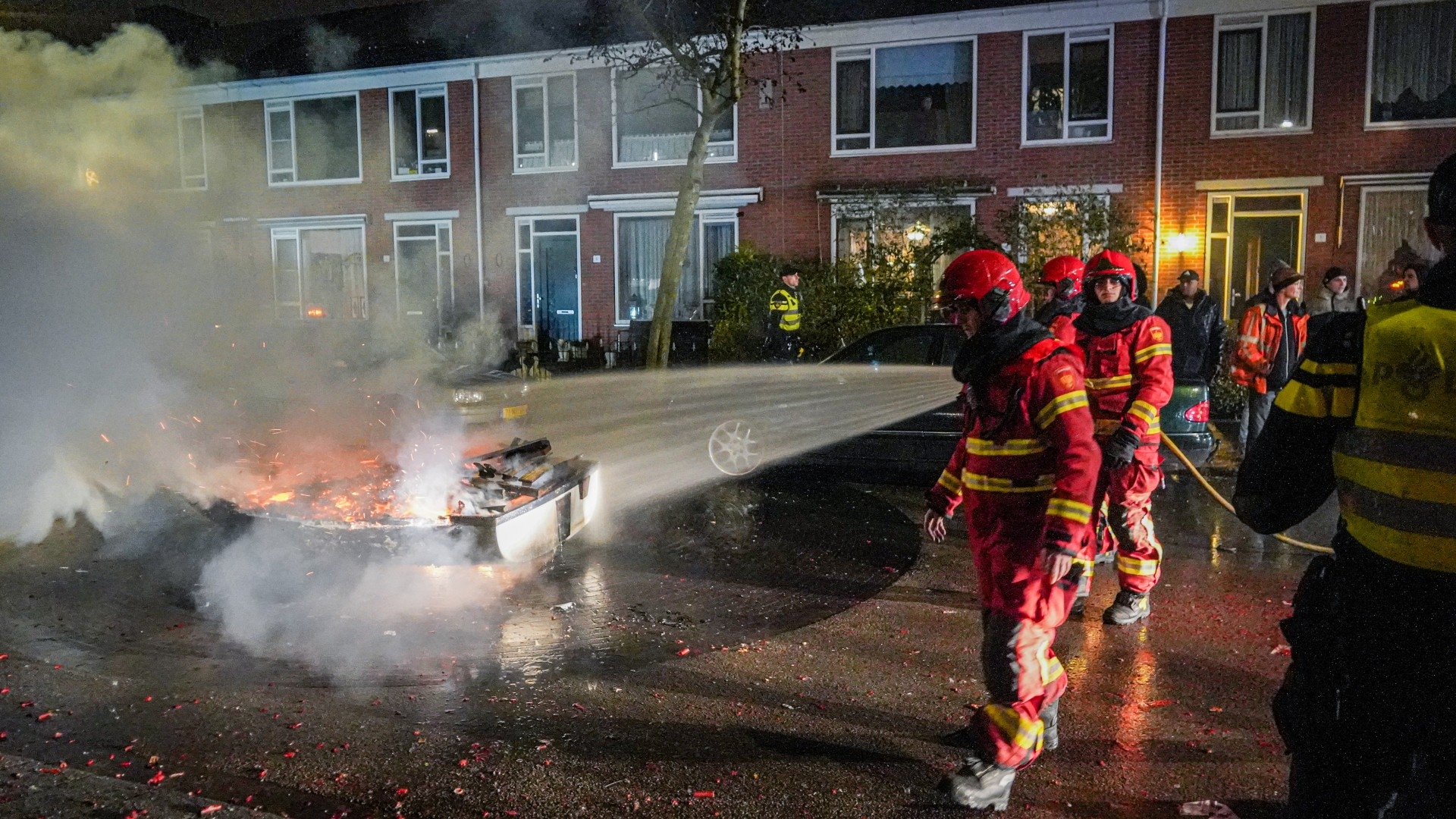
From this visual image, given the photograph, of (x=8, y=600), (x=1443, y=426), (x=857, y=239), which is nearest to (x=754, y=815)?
(x=1443, y=426)

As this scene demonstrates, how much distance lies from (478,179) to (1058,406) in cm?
1976

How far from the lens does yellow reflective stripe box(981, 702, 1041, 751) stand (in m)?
3.40

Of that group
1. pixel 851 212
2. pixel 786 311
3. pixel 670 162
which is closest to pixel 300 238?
pixel 670 162

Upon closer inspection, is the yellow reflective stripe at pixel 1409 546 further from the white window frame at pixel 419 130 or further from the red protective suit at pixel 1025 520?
the white window frame at pixel 419 130

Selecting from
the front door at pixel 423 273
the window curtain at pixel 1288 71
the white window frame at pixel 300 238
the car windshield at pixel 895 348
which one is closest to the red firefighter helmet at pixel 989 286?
the car windshield at pixel 895 348

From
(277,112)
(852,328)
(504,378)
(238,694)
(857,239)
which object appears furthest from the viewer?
(277,112)

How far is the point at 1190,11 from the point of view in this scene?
54.0ft

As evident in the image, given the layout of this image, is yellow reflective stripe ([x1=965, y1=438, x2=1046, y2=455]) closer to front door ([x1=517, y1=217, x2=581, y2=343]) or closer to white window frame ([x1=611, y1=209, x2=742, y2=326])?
white window frame ([x1=611, y1=209, x2=742, y2=326])

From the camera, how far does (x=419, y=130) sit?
21.9 meters

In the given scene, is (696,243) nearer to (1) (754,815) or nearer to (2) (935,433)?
(2) (935,433)

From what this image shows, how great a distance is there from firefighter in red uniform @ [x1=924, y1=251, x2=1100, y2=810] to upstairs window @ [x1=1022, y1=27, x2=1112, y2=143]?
15.3 metres

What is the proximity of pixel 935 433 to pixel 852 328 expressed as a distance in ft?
24.4

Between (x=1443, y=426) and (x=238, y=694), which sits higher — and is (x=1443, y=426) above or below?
above

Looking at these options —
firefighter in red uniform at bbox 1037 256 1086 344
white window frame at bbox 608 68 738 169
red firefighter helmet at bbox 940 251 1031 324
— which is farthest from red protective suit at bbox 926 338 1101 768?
white window frame at bbox 608 68 738 169
